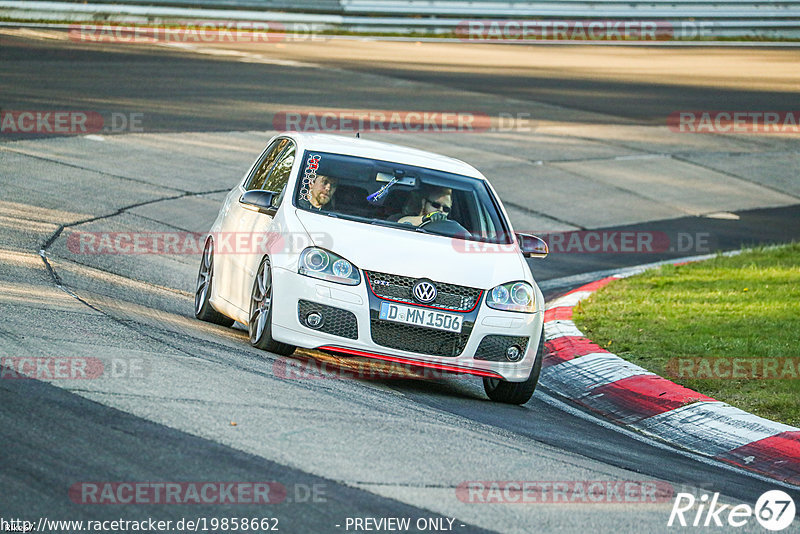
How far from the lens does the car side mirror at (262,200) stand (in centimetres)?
852

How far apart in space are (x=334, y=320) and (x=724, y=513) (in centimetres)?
285

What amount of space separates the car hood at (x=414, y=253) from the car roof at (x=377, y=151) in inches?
34.0

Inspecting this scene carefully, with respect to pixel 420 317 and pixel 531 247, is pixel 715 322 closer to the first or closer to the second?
pixel 531 247

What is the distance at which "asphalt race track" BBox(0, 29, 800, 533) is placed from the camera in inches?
211

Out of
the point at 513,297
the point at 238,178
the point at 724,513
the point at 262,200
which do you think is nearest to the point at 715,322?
the point at 513,297

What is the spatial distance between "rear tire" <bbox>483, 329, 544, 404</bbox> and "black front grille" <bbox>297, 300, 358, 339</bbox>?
121cm

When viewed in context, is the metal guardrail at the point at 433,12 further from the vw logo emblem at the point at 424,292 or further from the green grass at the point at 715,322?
the vw logo emblem at the point at 424,292

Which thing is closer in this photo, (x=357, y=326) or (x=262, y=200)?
(x=357, y=326)

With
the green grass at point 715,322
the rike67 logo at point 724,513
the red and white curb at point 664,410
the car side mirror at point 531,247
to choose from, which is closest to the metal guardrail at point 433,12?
the green grass at point 715,322

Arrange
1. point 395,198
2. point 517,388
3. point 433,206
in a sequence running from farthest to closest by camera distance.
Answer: point 433,206 → point 395,198 → point 517,388

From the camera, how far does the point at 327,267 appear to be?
7.77 metres

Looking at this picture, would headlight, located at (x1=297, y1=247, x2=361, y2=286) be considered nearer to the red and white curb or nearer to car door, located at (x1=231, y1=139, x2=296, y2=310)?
car door, located at (x1=231, y1=139, x2=296, y2=310)

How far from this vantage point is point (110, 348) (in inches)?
278

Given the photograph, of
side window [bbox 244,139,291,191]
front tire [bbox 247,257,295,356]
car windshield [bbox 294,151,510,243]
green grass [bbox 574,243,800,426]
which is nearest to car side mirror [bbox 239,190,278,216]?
car windshield [bbox 294,151,510,243]
